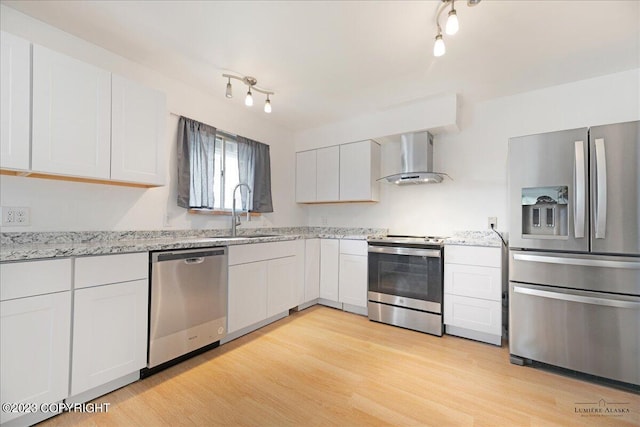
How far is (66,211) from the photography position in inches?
78.0

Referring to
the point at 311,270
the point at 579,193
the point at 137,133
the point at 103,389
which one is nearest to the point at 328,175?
the point at 311,270

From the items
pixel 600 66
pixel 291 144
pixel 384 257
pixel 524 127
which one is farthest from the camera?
pixel 291 144

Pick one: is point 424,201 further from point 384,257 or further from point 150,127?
point 150,127

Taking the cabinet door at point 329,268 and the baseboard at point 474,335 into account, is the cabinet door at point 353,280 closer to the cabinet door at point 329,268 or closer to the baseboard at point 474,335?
the cabinet door at point 329,268

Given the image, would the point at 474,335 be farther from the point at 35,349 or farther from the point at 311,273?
the point at 35,349

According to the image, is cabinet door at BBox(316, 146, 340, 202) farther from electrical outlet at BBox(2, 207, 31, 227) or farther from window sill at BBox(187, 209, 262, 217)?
electrical outlet at BBox(2, 207, 31, 227)

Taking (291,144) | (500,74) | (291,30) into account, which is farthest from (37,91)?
(500,74)

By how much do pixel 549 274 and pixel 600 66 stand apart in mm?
1886

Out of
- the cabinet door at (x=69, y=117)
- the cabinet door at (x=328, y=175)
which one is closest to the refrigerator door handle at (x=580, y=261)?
the cabinet door at (x=328, y=175)

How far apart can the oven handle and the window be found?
176cm

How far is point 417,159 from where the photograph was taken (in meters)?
3.16

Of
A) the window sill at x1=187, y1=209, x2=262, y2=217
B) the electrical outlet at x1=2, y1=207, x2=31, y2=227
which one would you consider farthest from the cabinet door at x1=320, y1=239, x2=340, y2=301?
the electrical outlet at x1=2, y1=207, x2=31, y2=227

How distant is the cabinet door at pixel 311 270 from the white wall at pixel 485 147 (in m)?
0.86

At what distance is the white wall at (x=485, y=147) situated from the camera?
253 centimetres
